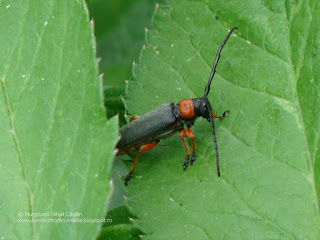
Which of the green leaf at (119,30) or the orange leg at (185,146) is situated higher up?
the green leaf at (119,30)

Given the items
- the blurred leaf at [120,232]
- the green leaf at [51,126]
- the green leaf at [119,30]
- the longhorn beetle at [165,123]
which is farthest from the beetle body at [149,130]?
the green leaf at [51,126]

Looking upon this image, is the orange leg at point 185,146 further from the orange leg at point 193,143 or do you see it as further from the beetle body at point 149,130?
the beetle body at point 149,130

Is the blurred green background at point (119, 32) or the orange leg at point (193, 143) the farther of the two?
the blurred green background at point (119, 32)

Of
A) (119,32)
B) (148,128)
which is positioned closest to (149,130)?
(148,128)

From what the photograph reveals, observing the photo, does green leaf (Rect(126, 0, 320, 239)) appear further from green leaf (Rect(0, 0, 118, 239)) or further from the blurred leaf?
green leaf (Rect(0, 0, 118, 239))

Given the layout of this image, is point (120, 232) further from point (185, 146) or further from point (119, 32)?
point (119, 32)

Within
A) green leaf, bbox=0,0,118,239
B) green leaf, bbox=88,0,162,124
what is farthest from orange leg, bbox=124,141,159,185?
green leaf, bbox=88,0,162,124
